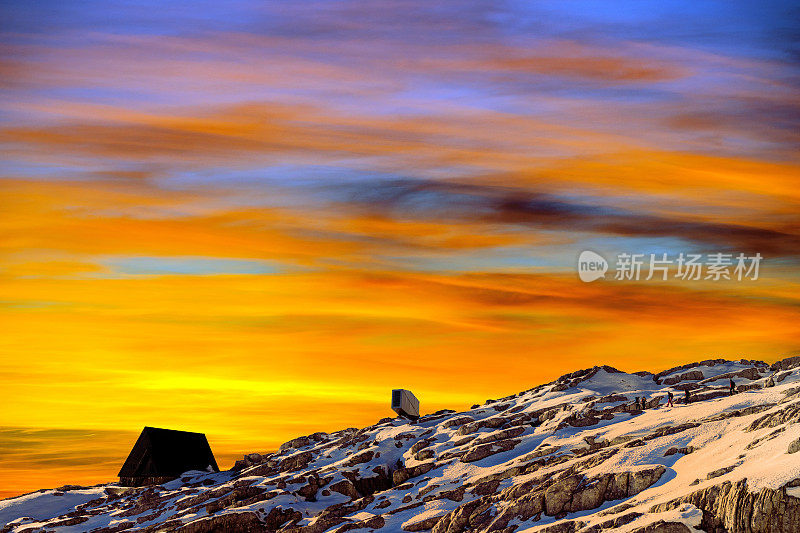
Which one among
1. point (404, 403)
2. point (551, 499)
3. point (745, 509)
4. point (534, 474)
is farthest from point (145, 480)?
point (745, 509)

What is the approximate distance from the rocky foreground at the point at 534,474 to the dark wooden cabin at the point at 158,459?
18.1 feet

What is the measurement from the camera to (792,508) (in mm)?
39219

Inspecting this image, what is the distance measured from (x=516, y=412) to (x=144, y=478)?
5737 centimetres

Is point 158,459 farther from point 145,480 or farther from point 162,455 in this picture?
point 145,480

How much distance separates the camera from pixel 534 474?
2400 inches

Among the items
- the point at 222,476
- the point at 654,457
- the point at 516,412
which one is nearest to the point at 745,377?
→ the point at 516,412

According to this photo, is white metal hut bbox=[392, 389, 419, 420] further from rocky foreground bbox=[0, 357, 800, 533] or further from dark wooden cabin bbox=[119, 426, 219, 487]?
dark wooden cabin bbox=[119, 426, 219, 487]

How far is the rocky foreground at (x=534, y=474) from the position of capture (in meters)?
44.5

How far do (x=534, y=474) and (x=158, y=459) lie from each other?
233 feet

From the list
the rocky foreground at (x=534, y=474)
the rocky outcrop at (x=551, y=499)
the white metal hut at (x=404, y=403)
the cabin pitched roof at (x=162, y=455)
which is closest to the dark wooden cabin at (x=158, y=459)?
the cabin pitched roof at (x=162, y=455)

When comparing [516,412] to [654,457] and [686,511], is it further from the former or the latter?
[686,511]

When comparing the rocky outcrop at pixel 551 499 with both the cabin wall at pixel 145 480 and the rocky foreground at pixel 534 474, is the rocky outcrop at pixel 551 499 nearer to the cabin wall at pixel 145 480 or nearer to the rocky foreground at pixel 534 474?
the rocky foreground at pixel 534 474

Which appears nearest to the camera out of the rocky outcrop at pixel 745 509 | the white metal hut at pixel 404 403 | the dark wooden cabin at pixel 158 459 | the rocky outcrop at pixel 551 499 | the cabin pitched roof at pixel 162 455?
the rocky outcrop at pixel 745 509

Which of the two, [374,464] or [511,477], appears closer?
[511,477]
